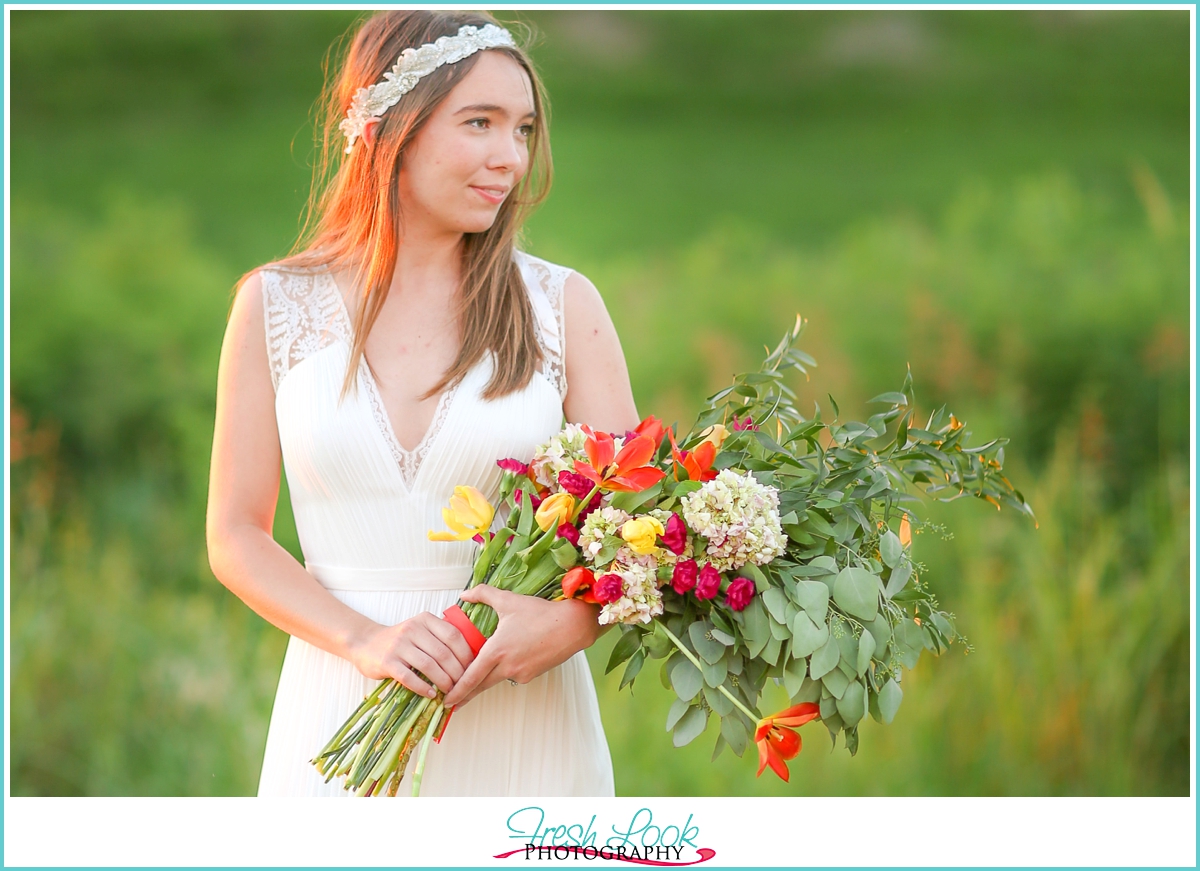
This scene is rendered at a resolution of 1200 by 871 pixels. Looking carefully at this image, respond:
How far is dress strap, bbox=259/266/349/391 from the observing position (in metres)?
1.54

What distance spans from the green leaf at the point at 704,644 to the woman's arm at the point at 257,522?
360 mm

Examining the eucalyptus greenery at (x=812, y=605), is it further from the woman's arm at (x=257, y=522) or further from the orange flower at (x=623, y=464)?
the woman's arm at (x=257, y=522)

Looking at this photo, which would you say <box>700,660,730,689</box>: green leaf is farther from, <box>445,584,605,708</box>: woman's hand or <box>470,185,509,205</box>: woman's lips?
<box>470,185,509,205</box>: woman's lips

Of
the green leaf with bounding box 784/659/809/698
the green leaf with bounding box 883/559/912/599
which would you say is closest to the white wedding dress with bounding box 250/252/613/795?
the green leaf with bounding box 784/659/809/698

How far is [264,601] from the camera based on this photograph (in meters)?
1.47

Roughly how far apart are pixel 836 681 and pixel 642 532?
0.32 metres

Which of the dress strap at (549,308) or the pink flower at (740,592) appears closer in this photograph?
the pink flower at (740,592)

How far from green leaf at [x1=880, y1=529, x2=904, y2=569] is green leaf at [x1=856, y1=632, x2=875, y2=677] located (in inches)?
4.5

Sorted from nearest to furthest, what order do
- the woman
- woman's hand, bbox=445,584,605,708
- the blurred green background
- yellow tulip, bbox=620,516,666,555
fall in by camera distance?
yellow tulip, bbox=620,516,666,555 → woman's hand, bbox=445,584,605,708 → the woman → the blurred green background

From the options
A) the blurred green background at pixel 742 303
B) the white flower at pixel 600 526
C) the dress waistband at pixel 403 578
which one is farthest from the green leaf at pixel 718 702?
the blurred green background at pixel 742 303

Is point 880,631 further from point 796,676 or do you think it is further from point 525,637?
point 525,637

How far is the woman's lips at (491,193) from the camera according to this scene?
5.00ft

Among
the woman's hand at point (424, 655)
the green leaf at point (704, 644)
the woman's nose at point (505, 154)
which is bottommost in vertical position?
the woman's hand at point (424, 655)

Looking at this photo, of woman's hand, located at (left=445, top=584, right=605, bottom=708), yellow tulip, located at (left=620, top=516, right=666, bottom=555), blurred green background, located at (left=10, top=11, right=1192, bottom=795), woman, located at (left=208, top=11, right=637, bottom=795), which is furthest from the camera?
blurred green background, located at (left=10, top=11, right=1192, bottom=795)
